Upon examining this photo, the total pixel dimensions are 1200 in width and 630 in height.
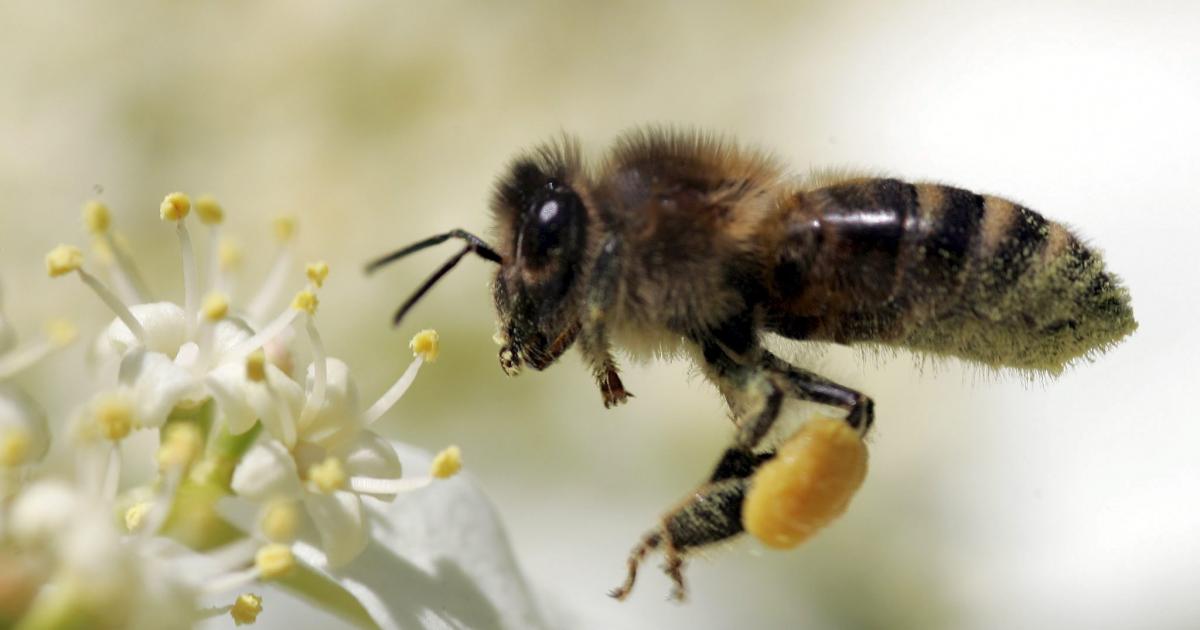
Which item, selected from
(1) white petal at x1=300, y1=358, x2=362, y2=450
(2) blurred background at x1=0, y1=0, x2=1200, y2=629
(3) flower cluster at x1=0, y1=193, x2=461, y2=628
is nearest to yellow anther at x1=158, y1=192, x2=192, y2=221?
(3) flower cluster at x1=0, y1=193, x2=461, y2=628

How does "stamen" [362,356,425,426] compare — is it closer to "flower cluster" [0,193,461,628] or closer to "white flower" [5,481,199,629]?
"flower cluster" [0,193,461,628]

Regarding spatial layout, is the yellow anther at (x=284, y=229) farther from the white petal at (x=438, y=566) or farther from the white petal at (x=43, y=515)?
the white petal at (x=43, y=515)

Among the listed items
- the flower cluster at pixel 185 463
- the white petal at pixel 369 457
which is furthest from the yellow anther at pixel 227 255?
the white petal at pixel 369 457

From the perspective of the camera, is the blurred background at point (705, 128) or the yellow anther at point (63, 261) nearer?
the yellow anther at point (63, 261)

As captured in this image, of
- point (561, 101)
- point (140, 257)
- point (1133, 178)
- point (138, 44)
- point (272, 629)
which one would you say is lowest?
point (272, 629)

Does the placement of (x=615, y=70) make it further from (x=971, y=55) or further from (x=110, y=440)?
(x=110, y=440)

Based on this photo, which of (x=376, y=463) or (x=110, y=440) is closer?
(x=110, y=440)

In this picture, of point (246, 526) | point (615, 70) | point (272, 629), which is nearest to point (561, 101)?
point (615, 70)
